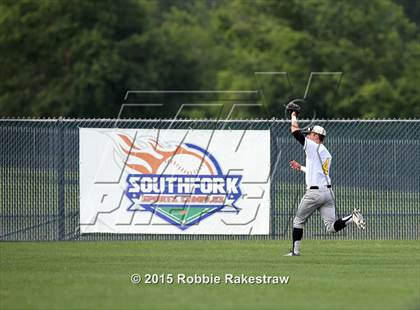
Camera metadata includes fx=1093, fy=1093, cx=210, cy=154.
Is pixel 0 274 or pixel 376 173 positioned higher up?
pixel 376 173

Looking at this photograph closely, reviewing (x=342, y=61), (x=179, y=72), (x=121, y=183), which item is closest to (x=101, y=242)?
(x=121, y=183)

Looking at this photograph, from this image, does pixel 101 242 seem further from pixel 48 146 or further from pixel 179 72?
pixel 179 72

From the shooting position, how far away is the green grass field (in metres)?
12.0

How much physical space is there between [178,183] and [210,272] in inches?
196

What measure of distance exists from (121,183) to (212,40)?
155 ft

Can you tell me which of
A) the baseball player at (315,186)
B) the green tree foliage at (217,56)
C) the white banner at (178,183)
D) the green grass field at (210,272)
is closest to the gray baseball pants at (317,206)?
the baseball player at (315,186)

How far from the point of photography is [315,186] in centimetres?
1669

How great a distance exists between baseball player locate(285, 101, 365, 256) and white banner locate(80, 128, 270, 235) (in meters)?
2.66

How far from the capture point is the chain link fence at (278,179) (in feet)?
63.6

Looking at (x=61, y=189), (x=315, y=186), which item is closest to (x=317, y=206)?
(x=315, y=186)

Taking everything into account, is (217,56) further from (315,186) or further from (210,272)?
(210,272)

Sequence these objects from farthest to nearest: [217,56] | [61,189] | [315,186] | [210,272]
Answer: [217,56] → [61,189] → [315,186] → [210,272]

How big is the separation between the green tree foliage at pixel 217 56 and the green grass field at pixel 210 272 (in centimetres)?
2801

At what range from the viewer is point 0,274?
47.2 feet
